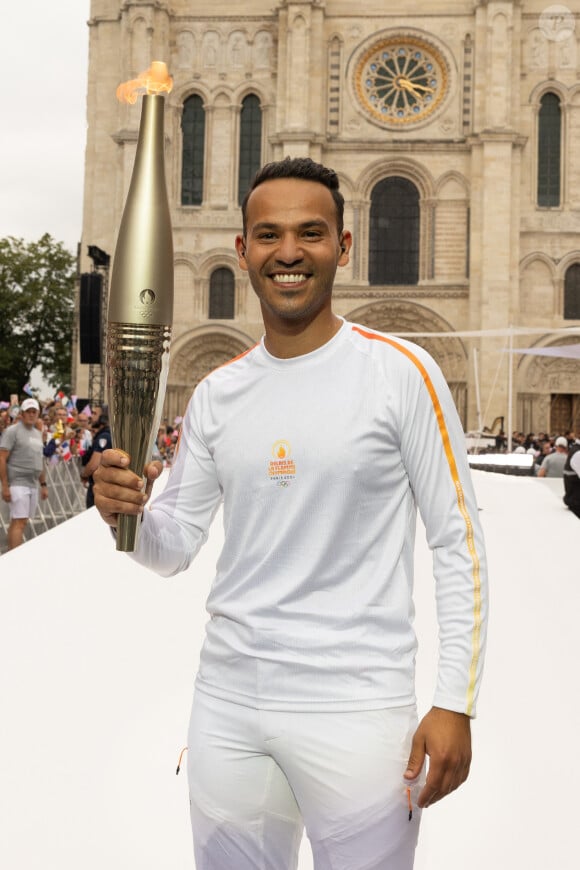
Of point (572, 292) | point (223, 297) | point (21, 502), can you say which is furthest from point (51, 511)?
point (572, 292)

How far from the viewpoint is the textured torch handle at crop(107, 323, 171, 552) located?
5.12ft

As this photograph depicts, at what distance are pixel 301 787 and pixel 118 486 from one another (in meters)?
0.57

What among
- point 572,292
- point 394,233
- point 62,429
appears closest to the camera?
point 62,429

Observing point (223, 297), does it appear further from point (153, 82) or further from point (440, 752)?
point (440, 752)

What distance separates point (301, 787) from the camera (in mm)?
1599

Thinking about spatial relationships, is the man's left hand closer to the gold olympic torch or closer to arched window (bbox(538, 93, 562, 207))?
the gold olympic torch

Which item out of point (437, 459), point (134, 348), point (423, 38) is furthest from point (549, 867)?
point (423, 38)

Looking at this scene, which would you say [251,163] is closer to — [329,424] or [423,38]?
[423,38]

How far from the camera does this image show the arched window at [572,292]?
30734 millimetres

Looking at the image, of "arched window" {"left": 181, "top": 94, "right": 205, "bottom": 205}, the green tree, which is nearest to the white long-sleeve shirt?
"arched window" {"left": 181, "top": 94, "right": 205, "bottom": 205}

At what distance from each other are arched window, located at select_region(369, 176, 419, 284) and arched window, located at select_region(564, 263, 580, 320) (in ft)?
15.3

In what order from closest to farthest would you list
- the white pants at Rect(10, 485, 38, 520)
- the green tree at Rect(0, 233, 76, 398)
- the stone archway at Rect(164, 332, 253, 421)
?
the white pants at Rect(10, 485, 38, 520) → the stone archway at Rect(164, 332, 253, 421) → the green tree at Rect(0, 233, 76, 398)

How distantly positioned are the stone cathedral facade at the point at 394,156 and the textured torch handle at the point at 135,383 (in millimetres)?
28630

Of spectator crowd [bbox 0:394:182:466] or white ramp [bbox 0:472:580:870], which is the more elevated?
spectator crowd [bbox 0:394:182:466]
